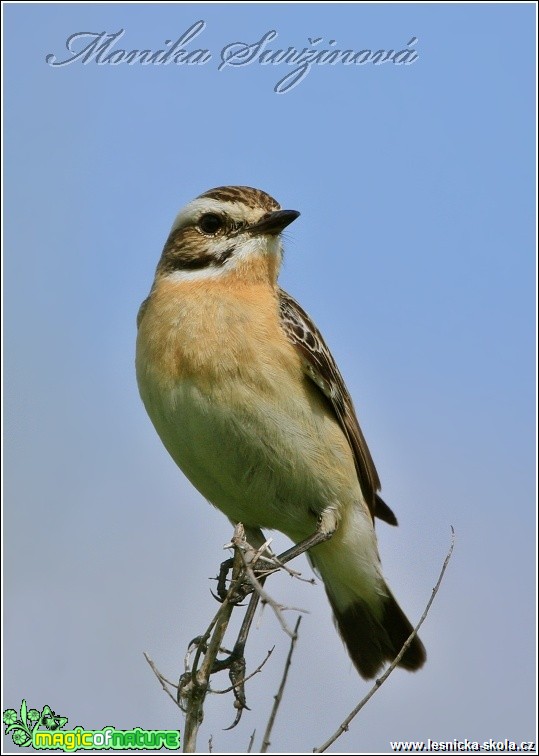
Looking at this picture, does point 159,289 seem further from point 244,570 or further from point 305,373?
point 244,570

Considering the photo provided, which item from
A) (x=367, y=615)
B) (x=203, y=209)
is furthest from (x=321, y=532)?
(x=203, y=209)

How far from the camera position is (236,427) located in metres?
7.35

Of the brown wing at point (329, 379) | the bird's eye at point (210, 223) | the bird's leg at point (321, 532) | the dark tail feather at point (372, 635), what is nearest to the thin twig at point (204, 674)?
the bird's leg at point (321, 532)

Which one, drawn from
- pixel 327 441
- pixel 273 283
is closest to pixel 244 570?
pixel 327 441

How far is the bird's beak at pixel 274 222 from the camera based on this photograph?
8070 millimetres

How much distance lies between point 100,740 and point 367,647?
3.43 metres

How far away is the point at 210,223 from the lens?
27.7 ft

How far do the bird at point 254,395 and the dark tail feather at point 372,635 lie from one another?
0.16 metres

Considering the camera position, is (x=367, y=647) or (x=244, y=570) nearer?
(x=244, y=570)

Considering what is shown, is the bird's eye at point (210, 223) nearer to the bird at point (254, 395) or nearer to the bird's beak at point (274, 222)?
the bird at point (254, 395)

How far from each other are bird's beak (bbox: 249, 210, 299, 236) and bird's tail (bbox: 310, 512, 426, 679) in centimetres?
275

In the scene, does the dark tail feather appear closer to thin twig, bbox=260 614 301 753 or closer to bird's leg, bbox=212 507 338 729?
bird's leg, bbox=212 507 338 729

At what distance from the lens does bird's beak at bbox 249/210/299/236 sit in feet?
26.5

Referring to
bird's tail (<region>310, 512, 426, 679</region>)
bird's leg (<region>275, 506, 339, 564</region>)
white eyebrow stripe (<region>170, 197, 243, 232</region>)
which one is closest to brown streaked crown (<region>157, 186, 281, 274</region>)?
white eyebrow stripe (<region>170, 197, 243, 232</region>)
